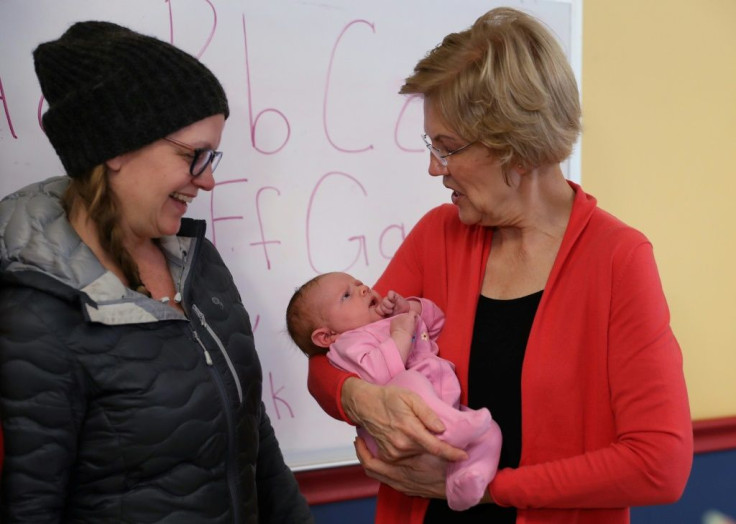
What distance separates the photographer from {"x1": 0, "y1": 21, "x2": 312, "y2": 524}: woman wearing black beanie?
106 centimetres

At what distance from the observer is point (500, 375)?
49.3 inches

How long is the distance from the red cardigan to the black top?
20 millimetres

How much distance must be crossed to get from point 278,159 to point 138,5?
46cm

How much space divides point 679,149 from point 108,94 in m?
1.77

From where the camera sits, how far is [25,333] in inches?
41.3

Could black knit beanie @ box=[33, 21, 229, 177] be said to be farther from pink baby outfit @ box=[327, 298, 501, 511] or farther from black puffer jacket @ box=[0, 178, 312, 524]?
pink baby outfit @ box=[327, 298, 501, 511]

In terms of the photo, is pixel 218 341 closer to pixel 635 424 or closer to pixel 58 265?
pixel 58 265

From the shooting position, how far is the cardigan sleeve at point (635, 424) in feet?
3.62

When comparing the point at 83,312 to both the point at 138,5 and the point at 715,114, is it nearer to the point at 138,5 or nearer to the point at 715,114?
the point at 138,5

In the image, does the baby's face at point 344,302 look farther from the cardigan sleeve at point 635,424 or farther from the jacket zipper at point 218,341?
the cardigan sleeve at point 635,424

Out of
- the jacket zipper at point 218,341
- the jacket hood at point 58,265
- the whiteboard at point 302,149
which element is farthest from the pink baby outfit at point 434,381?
the whiteboard at point 302,149

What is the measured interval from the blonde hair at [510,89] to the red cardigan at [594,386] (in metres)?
0.15

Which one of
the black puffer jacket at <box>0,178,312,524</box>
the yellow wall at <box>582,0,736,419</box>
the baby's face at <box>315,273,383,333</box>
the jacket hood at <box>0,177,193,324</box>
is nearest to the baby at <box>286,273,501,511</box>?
the baby's face at <box>315,273,383,333</box>

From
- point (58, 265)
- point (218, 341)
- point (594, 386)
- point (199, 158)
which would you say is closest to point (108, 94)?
point (199, 158)
